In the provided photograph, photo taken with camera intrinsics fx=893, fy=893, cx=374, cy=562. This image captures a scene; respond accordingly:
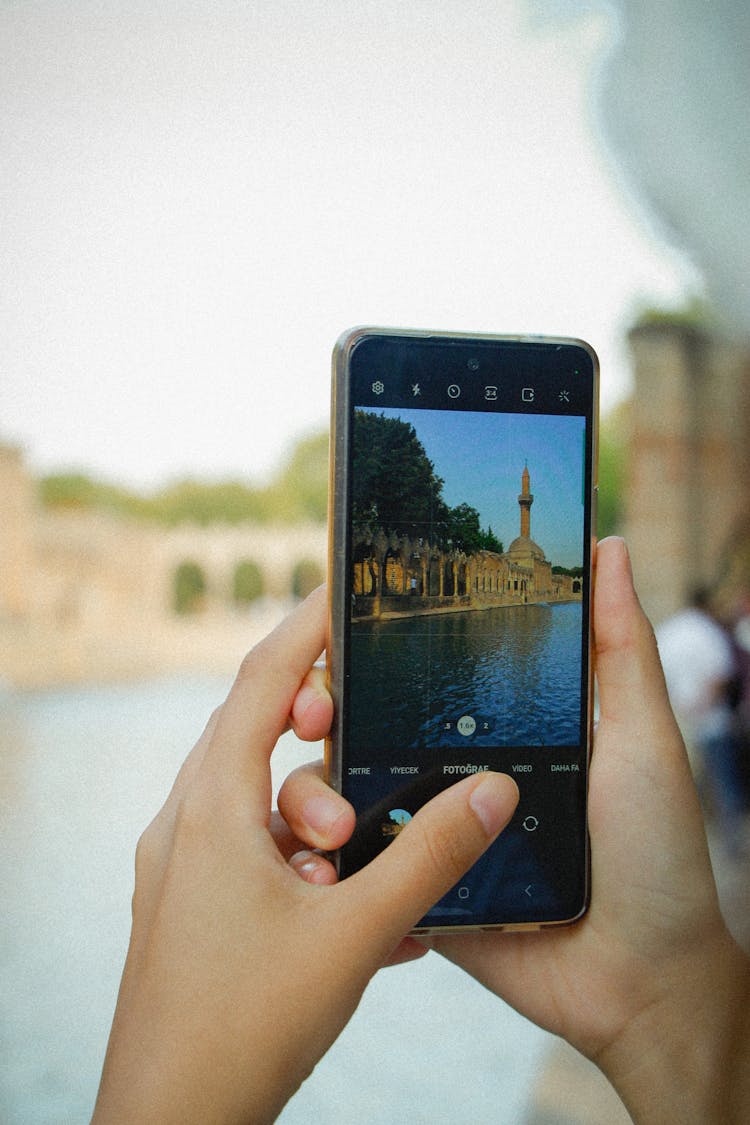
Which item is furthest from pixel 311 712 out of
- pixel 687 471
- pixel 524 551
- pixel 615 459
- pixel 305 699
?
pixel 687 471

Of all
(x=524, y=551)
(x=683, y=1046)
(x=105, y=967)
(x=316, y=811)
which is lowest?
(x=105, y=967)

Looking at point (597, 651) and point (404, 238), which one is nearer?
point (597, 651)

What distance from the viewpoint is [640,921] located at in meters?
0.37

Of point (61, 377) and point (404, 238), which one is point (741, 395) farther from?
point (61, 377)

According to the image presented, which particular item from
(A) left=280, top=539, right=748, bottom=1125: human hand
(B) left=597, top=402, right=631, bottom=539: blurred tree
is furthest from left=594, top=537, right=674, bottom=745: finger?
(B) left=597, top=402, right=631, bottom=539: blurred tree

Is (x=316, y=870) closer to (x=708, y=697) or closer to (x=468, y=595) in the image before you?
(x=468, y=595)

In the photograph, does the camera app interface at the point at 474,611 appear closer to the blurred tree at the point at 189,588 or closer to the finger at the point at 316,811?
the finger at the point at 316,811

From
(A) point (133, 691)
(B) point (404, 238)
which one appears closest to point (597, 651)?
(B) point (404, 238)

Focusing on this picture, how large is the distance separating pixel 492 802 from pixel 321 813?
69 millimetres

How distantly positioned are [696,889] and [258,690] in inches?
7.9

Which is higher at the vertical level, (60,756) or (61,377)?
(61,377)

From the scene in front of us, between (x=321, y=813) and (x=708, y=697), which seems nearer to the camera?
(x=321, y=813)

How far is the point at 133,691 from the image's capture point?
2.65ft

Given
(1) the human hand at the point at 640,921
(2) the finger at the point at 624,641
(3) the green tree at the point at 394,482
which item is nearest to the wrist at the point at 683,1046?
(1) the human hand at the point at 640,921
